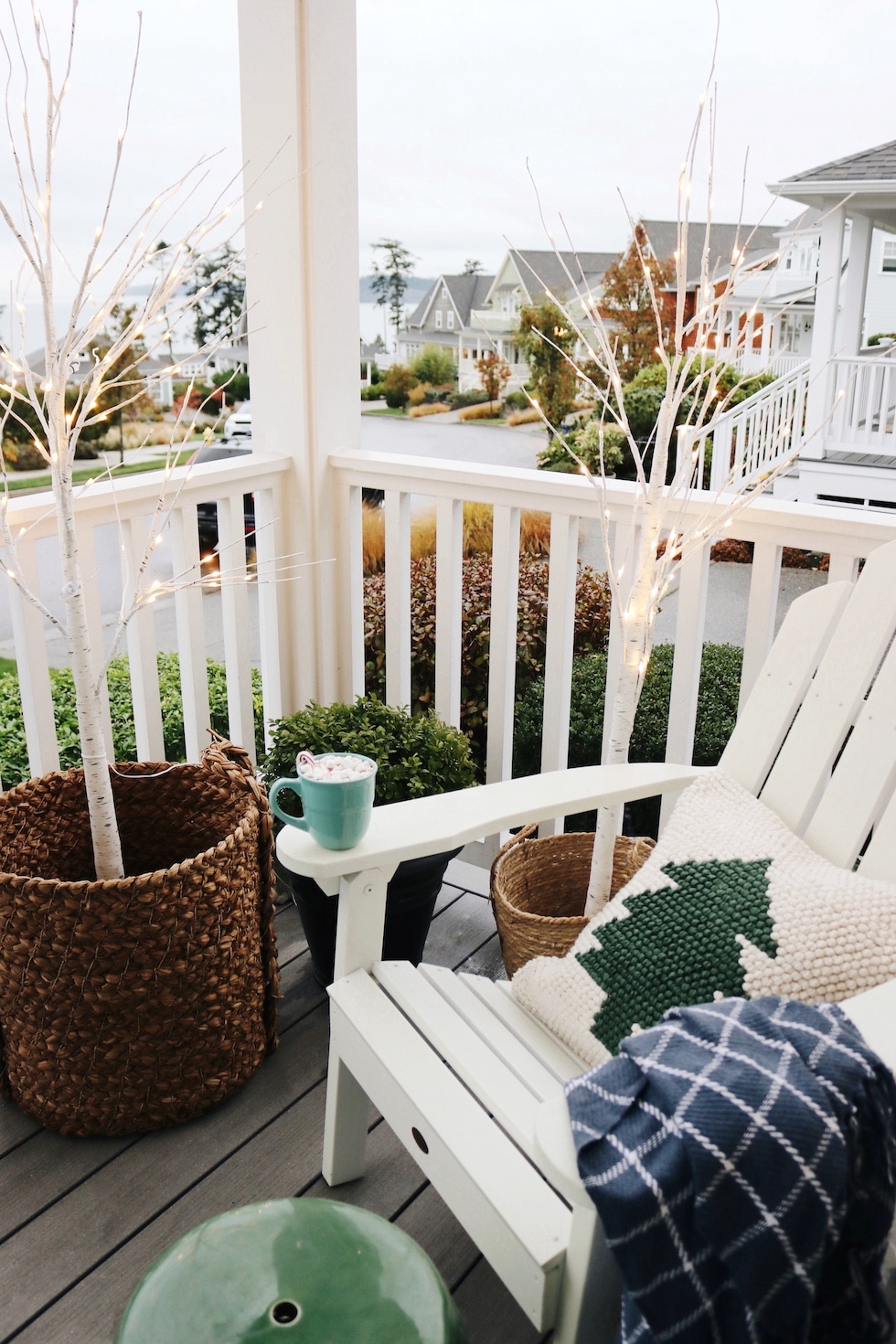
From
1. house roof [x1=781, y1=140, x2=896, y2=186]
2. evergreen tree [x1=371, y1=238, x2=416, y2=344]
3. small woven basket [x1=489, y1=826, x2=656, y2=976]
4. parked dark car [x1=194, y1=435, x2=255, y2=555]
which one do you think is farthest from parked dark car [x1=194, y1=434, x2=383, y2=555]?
house roof [x1=781, y1=140, x2=896, y2=186]

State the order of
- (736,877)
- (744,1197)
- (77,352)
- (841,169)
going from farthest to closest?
(841,169), (77,352), (736,877), (744,1197)

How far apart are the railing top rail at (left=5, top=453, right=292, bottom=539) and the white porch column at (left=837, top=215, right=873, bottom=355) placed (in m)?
1.26

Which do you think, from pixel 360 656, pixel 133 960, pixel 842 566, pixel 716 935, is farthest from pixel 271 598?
pixel 716 935

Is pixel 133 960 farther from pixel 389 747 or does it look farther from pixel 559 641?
pixel 559 641

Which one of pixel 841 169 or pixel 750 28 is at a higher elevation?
pixel 750 28

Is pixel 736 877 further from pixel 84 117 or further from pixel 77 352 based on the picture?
pixel 84 117

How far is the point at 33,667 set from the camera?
2023mm

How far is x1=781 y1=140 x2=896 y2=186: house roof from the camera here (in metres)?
2.12

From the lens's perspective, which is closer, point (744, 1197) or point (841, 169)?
point (744, 1197)

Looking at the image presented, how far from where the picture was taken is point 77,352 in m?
1.59

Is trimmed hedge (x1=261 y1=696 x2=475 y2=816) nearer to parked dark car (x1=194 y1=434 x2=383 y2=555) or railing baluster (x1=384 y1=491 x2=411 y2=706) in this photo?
railing baluster (x1=384 y1=491 x2=411 y2=706)

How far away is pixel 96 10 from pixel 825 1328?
2.53 meters

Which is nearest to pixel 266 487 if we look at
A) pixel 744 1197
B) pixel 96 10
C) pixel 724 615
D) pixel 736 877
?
pixel 96 10

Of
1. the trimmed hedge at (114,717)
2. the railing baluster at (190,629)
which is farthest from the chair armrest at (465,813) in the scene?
the trimmed hedge at (114,717)
